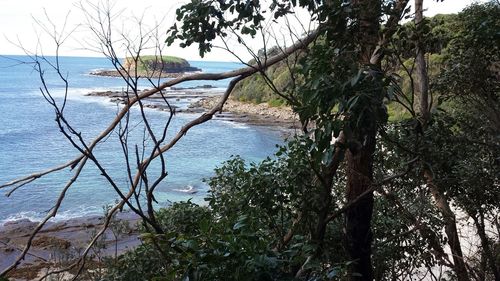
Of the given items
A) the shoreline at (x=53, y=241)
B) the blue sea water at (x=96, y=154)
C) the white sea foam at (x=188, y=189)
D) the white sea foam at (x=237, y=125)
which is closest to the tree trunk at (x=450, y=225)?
the shoreline at (x=53, y=241)

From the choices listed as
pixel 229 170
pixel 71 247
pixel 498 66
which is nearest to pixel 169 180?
pixel 71 247

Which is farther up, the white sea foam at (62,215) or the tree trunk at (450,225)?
the tree trunk at (450,225)

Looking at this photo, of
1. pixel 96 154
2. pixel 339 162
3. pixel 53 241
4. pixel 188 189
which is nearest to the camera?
pixel 339 162

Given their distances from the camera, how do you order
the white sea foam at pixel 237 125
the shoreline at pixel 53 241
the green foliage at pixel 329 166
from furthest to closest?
the white sea foam at pixel 237 125, the shoreline at pixel 53 241, the green foliage at pixel 329 166

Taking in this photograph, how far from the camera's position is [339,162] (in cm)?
201

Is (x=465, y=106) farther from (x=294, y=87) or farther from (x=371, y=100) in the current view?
(x=371, y=100)

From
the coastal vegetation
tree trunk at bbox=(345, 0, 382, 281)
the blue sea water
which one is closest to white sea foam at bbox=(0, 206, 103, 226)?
the blue sea water

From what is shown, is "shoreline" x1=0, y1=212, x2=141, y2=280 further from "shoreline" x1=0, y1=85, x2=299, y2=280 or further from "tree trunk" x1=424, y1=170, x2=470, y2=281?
"tree trunk" x1=424, y1=170, x2=470, y2=281

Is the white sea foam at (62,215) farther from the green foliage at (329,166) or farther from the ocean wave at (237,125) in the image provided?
the ocean wave at (237,125)

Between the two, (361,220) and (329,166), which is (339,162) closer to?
(329,166)

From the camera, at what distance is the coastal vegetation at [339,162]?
1.65 meters

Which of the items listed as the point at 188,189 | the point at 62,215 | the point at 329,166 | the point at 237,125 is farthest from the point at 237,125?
the point at 329,166

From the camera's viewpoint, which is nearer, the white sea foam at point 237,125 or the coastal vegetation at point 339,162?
the coastal vegetation at point 339,162

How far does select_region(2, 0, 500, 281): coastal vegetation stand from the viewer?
5.42ft
